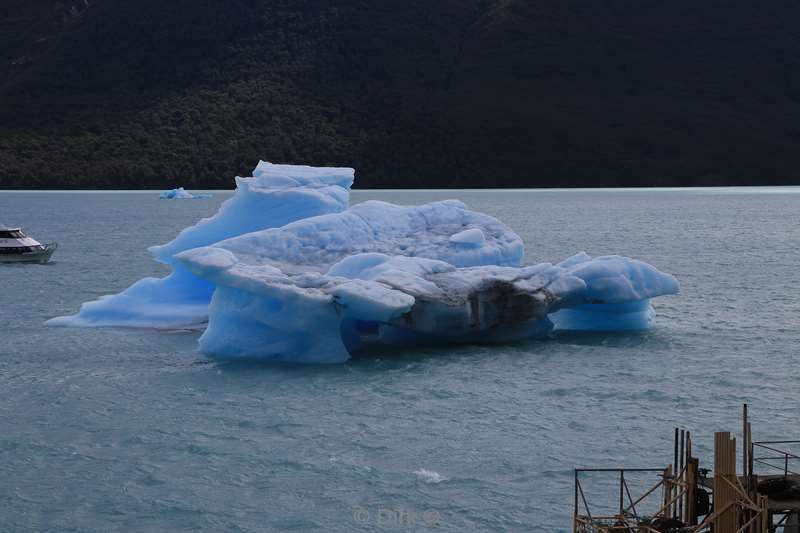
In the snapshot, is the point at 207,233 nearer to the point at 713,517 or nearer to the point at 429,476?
the point at 429,476

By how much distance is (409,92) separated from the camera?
409 feet

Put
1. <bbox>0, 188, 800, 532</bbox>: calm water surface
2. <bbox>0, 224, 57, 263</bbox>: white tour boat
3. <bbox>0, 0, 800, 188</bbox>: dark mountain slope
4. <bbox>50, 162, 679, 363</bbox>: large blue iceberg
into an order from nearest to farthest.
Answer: <bbox>0, 188, 800, 532</bbox>: calm water surface
<bbox>50, 162, 679, 363</bbox>: large blue iceberg
<bbox>0, 224, 57, 263</bbox>: white tour boat
<bbox>0, 0, 800, 188</bbox>: dark mountain slope

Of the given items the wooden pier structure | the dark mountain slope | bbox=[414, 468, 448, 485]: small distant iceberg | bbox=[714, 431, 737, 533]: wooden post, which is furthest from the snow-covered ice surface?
the dark mountain slope

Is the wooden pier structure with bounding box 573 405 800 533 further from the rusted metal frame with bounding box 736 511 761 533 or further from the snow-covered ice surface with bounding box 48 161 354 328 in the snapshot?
the snow-covered ice surface with bounding box 48 161 354 328

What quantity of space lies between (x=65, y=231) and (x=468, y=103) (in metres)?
61.2

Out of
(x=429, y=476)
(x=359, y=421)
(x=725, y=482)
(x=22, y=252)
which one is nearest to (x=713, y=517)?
(x=725, y=482)

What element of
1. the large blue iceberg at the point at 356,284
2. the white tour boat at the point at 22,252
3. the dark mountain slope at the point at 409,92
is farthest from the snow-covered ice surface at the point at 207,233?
the dark mountain slope at the point at 409,92

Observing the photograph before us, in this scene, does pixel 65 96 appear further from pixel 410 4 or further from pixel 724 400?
pixel 724 400

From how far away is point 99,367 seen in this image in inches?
880

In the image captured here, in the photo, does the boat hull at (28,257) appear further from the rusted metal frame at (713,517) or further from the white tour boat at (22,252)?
the rusted metal frame at (713,517)

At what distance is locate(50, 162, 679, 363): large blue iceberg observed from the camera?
2111 cm

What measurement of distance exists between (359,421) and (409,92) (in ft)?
357

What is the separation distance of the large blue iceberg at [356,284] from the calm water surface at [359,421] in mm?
662

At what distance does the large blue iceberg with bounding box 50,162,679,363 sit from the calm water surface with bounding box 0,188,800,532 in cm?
66
